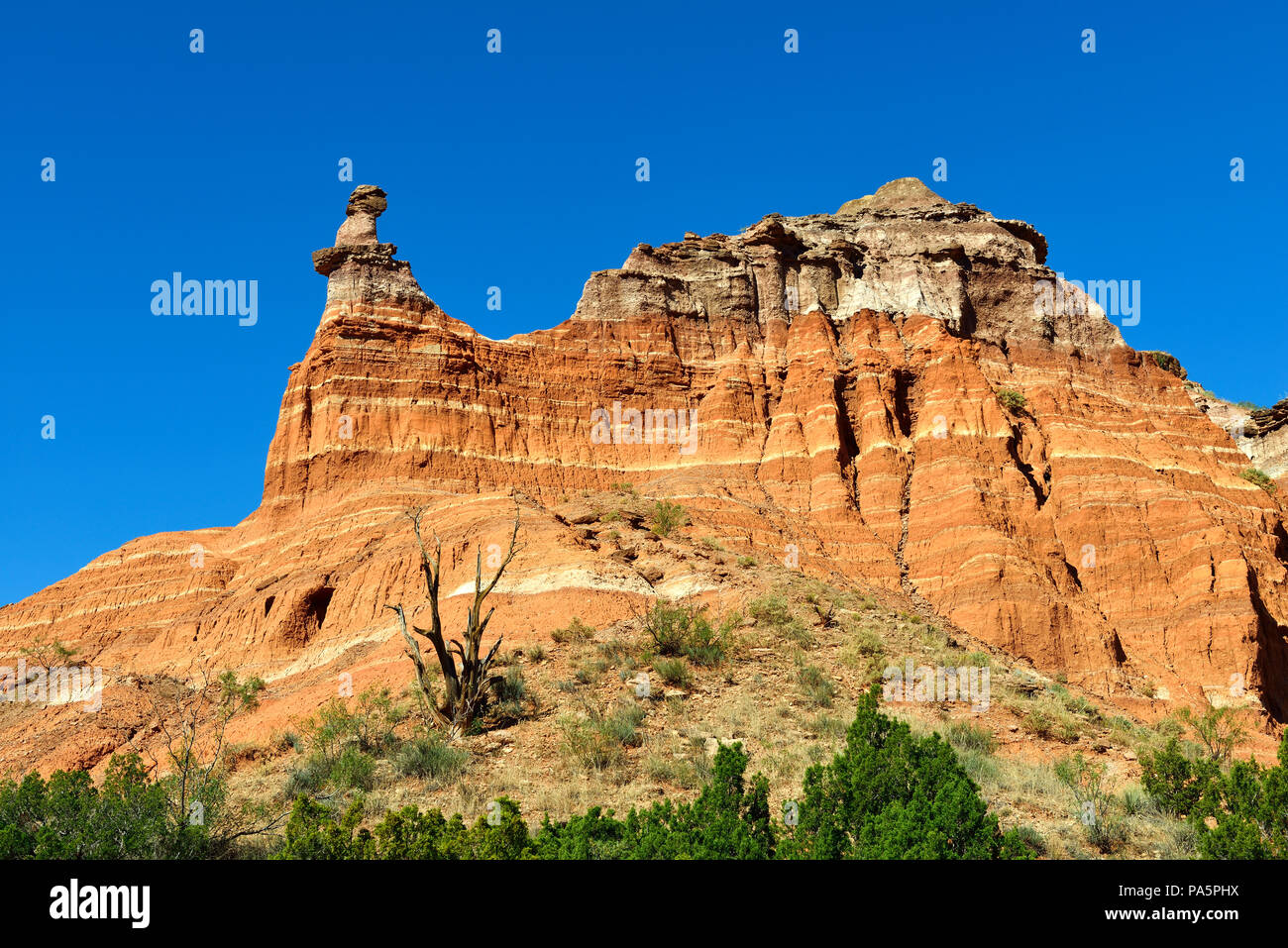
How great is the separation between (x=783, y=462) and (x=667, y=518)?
46.2ft

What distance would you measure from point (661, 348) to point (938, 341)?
51.7ft

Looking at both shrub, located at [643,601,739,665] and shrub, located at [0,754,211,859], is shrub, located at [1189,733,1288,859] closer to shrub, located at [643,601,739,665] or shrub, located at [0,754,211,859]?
shrub, located at [643,601,739,665]

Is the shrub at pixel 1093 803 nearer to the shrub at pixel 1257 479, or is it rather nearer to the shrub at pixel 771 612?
the shrub at pixel 771 612

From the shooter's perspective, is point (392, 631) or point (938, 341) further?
point (938, 341)

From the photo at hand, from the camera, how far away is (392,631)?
3738 centimetres

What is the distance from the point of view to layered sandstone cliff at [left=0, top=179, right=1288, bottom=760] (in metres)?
45.0

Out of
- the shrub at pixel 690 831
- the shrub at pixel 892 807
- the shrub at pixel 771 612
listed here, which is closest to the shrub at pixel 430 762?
the shrub at pixel 690 831

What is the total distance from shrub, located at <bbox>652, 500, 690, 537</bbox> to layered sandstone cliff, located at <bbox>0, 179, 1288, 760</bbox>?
1621 mm

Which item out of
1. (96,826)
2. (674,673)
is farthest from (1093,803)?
(96,826)

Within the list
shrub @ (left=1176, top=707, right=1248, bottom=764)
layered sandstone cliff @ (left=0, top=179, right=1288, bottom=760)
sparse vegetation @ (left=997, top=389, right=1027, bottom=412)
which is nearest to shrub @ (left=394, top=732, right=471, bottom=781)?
layered sandstone cliff @ (left=0, top=179, right=1288, bottom=760)

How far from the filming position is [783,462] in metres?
56.2

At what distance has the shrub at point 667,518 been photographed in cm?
4291

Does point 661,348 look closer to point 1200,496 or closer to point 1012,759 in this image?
point 1200,496
